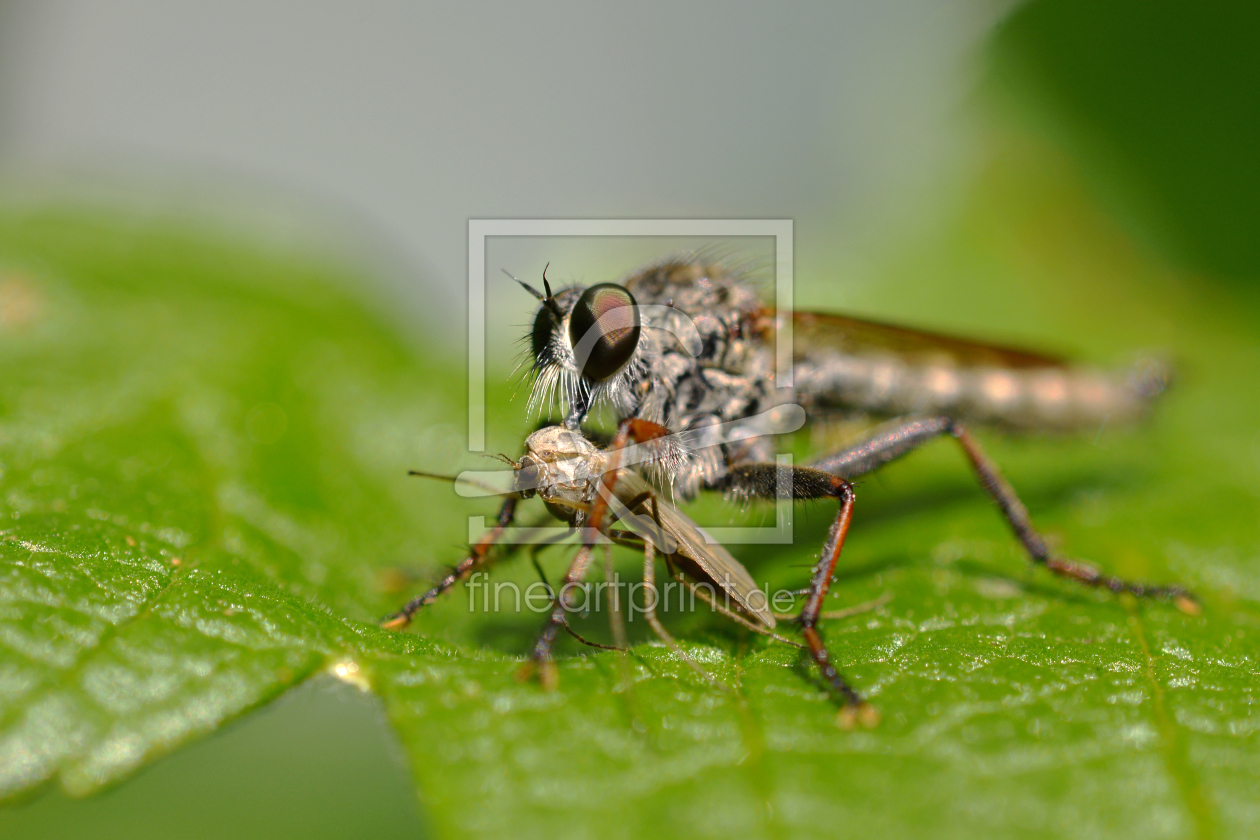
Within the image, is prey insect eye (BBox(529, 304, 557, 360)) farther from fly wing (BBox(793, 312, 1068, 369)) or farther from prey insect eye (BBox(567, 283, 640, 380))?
fly wing (BBox(793, 312, 1068, 369))

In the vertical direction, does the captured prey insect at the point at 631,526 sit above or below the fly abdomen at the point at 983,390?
below

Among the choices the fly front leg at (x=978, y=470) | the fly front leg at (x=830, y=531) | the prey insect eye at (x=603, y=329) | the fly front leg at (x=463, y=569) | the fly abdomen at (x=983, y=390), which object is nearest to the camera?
the fly front leg at (x=830, y=531)

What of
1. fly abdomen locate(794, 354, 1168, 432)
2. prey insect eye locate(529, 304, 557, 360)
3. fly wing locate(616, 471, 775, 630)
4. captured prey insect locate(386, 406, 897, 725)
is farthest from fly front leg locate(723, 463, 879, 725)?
prey insect eye locate(529, 304, 557, 360)

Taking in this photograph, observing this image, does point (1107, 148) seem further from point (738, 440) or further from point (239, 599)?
point (239, 599)

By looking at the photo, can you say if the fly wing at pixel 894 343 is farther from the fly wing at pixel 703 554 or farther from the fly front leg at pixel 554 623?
the fly front leg at pixel 554 623

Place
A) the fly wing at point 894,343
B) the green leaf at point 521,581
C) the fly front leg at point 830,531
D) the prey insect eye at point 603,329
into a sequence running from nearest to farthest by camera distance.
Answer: the green leaf at point 521,581 → the fly front leg at point 830,531 → the prey insect eye at point 603,329 → the fly wing at point 894,343

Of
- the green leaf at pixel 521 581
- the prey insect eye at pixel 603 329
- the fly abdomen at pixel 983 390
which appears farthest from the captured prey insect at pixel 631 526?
the fly abdomen at pixel 983 390

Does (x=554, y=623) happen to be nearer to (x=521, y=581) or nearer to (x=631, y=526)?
(x=631, y=526)

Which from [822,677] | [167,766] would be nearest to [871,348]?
[822,677]
